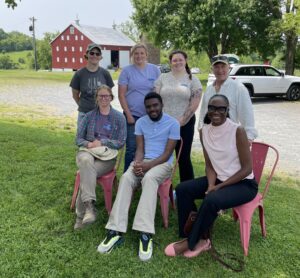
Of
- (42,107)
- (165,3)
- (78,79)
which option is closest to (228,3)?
(165,3)

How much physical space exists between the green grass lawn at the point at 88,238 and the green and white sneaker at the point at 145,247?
51 millimetres

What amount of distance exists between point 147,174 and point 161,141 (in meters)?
0.49

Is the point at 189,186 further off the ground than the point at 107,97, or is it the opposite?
the point at 107,97

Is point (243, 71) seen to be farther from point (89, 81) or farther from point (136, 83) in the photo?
point (136, 83)

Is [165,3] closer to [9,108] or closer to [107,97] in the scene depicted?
[9,108]

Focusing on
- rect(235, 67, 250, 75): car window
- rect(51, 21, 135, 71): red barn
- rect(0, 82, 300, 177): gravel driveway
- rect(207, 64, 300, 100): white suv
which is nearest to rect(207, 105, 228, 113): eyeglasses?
rect(0, 82, 300, 177): gravel driveway

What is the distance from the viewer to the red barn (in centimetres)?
6081

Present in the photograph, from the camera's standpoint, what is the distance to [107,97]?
14.0ft

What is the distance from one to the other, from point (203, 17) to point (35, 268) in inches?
855

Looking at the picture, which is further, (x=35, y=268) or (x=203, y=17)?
(x=203, y=17)

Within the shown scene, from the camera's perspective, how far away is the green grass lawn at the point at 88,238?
124 inches

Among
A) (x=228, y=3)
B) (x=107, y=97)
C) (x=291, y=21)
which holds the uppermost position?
(x=228, y=3)

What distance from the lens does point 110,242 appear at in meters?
3.42

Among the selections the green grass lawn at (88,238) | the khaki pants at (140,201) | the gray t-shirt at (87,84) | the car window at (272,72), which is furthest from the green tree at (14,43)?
the khaki pants at (140,201)
